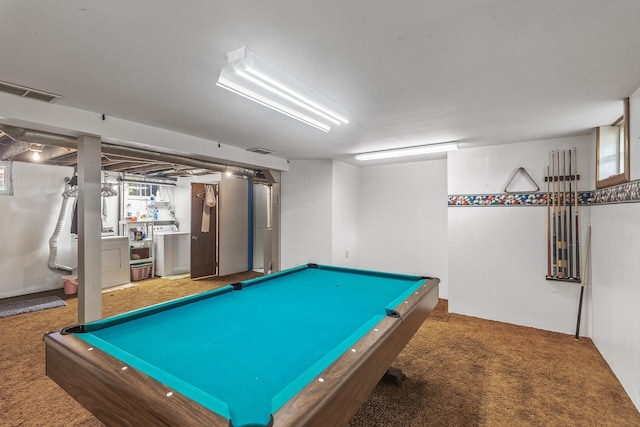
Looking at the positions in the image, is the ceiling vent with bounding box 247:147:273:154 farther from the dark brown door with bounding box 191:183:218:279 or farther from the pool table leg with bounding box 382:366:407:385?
the pool table leg with bounding box 382:366:407:385

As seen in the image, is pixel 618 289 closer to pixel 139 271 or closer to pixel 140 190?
pixel 139 271

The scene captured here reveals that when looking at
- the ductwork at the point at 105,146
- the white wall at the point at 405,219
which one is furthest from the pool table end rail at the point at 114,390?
the white wall at the point at 405,219

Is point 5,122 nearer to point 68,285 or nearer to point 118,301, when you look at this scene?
point 118,301

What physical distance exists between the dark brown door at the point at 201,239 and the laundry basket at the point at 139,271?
1046mm

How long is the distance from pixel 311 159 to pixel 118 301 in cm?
380

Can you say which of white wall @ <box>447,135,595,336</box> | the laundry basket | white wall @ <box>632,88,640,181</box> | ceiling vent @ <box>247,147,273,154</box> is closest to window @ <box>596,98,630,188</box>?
white wall @ <box>447,135,595,336</box>

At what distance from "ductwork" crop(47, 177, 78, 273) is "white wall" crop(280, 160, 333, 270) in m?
3.80

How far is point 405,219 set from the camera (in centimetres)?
512

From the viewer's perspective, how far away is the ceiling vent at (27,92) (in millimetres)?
2119

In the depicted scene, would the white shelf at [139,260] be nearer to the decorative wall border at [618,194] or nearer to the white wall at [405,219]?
the white wall at [405,219]

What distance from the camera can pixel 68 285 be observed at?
496 centimetres

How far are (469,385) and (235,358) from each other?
211 cm

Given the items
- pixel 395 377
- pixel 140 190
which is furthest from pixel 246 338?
pixel 140 190

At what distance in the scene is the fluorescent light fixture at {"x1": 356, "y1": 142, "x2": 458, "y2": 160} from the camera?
391 centimetres
